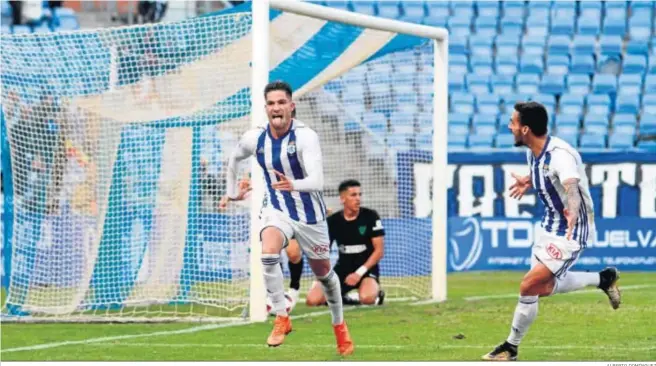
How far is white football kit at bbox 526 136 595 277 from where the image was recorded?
8.91m

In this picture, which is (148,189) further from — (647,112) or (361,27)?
(647,112)

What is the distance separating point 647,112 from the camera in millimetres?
21984

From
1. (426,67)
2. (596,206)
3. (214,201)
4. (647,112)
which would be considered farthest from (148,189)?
(647,112)

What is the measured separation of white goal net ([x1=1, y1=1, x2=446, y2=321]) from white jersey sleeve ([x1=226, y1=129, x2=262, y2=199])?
2.70 metres

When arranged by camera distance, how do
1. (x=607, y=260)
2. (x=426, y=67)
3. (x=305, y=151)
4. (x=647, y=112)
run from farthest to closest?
1. (x=647, y=112)
2. (x=607, y=260)
3. (x=426, y=67)
4. (x=305, y=151)

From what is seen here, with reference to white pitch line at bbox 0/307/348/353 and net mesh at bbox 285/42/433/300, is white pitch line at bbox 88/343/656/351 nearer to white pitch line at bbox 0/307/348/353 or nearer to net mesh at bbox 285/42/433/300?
white pitch line at bbox 0/307/348/353

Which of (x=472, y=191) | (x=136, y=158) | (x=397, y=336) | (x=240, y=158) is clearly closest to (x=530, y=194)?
(x=472, y=191)

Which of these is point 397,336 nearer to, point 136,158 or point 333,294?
point 333,294

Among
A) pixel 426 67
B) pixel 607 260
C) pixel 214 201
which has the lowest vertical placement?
pixel 607 260

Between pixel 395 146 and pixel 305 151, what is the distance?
7498 millimetres

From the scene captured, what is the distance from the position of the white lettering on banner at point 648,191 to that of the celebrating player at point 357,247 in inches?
218

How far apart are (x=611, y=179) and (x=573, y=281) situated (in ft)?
31.0

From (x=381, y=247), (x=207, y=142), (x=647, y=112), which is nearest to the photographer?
(x=207, y=142)

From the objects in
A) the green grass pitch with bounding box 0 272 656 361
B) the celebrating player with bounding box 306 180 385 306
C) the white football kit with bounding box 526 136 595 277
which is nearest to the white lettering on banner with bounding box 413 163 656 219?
the green grass pitch with bounding box 0 272 656 361
